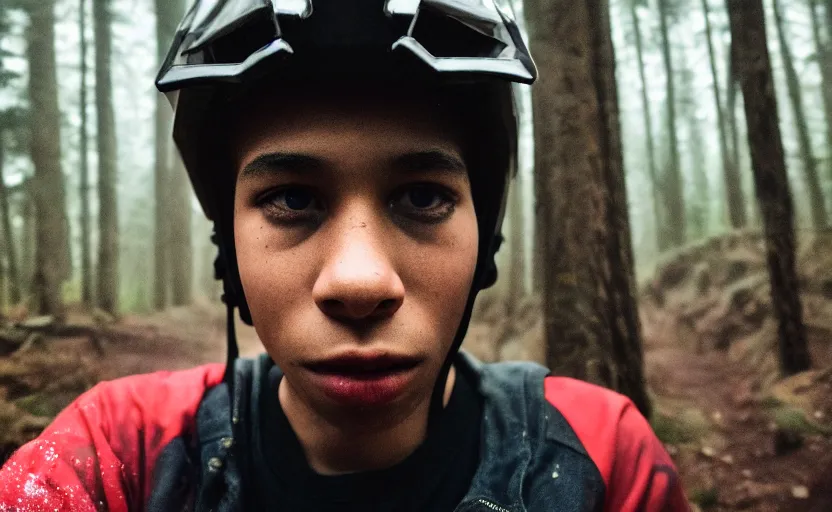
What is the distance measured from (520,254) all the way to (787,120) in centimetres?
371

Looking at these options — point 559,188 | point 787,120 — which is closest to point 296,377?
point 559,188

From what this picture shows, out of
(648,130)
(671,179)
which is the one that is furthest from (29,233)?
(671,179)

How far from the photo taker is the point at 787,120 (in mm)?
1944

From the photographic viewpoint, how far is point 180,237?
14.7 feet

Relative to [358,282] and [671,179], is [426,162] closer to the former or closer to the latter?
[358,282]

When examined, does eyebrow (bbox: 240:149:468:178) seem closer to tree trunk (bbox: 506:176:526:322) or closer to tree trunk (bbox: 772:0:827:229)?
tree trunk (bbox: 772:0:827:229)

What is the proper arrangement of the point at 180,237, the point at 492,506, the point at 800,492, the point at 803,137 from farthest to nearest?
the point at 180,237
the point at 803,137
the point at 800,492
the point at 492,506

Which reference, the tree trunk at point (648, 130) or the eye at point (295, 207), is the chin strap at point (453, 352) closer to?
the eye at point (295, 207)

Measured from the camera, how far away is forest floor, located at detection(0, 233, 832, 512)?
1.23m

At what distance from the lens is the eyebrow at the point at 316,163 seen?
0.70 meters

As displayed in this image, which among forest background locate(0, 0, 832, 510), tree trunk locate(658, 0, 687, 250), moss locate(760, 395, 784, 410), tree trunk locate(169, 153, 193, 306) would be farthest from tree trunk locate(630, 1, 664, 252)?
tree trunk locate(169, 153, 193, 306)

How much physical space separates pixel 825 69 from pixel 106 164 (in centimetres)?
441

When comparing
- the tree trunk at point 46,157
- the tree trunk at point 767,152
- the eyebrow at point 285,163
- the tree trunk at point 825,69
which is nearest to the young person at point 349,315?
the eyebrow at point 285,163

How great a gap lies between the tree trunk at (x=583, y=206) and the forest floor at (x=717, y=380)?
26cm
